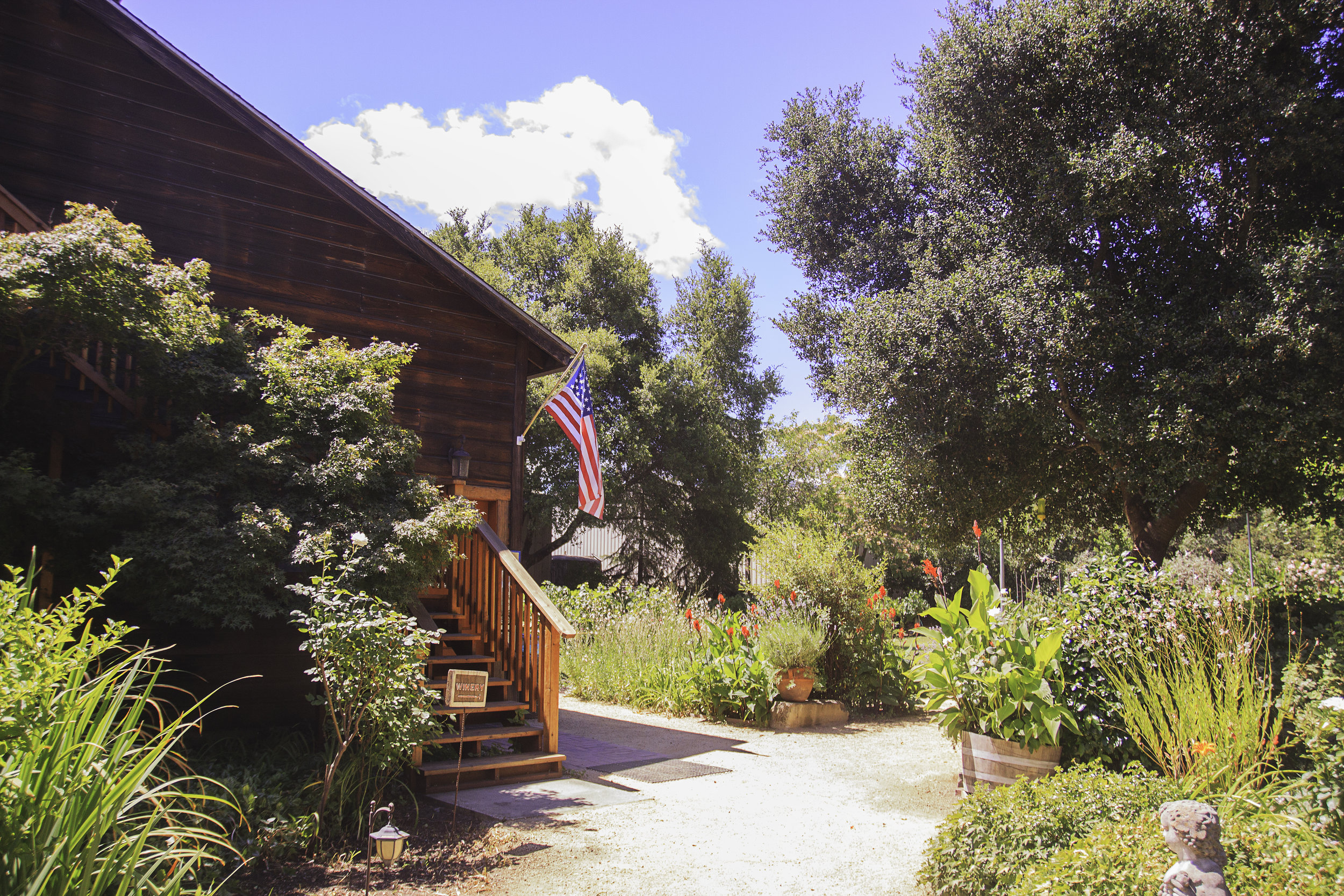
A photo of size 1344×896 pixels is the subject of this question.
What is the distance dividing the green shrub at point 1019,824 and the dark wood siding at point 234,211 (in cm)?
637

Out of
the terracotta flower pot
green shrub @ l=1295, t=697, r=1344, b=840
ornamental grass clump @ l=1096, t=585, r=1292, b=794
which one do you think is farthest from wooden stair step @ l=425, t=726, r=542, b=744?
green shrub @ l=1295, t=697, r=1344, b=840

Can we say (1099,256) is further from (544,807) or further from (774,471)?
(774,471)

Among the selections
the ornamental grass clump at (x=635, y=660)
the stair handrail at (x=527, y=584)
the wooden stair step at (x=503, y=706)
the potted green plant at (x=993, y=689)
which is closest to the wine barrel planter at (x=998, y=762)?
the potted green plant at (x=993, y=689)

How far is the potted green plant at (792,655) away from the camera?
30.4 ft

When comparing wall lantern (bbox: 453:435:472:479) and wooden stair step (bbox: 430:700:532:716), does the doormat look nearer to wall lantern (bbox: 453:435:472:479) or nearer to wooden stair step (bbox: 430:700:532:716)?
wooden stair step (bbox: 430:700:532:716)

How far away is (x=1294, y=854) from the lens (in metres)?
3.12

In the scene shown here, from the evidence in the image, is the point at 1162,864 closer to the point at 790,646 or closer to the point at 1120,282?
the point at 790,646

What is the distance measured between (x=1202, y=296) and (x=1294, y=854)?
6940 mm

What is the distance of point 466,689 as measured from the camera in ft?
15.9

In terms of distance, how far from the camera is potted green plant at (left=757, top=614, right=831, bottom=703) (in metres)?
9.26

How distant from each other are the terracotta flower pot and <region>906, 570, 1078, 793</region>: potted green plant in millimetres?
3449

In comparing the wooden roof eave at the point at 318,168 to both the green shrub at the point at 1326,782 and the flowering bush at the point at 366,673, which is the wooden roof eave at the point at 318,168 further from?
the green shrub at the point at 1326,782

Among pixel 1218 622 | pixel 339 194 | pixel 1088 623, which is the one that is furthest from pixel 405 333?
pixel 1218 622

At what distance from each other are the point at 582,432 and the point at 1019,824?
6.58m
